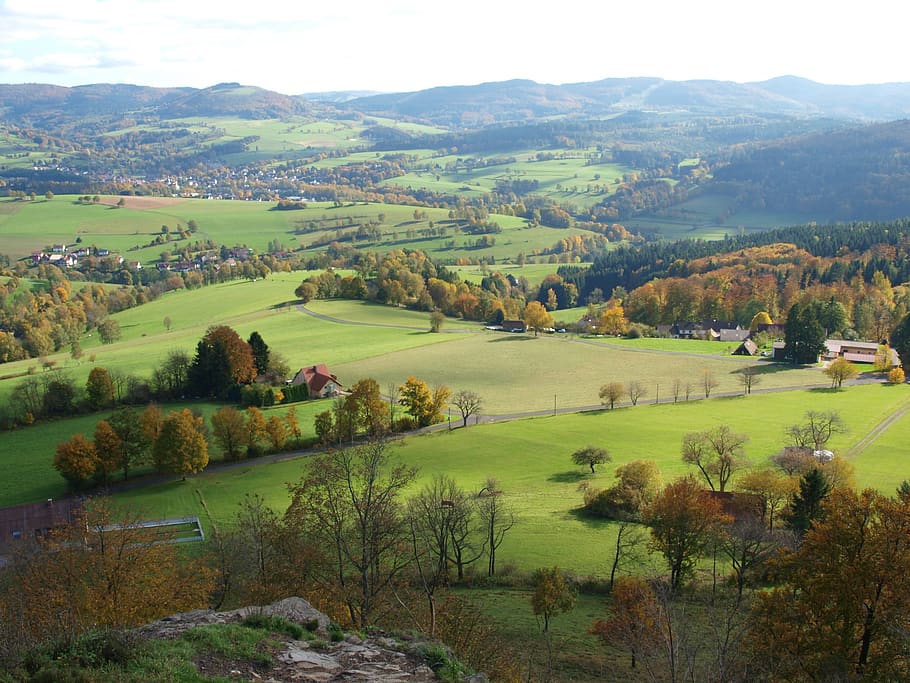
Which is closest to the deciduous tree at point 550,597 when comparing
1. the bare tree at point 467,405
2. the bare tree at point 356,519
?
the bare tree at point 356,519

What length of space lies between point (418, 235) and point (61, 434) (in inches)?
5502

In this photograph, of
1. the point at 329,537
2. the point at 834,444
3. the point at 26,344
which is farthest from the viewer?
the point at 26,344

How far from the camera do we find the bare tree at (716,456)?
43.0 meters

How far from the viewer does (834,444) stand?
50.0 m

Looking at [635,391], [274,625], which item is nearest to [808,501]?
[274,625]

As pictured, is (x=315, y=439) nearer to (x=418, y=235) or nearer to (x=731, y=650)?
(x=731, y=650)

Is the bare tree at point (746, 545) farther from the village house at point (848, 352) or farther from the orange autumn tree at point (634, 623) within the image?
the village house at point (848, 352)

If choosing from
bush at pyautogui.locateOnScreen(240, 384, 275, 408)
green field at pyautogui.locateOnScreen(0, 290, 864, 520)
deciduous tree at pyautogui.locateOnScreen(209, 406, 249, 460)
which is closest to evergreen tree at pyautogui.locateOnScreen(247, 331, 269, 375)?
green field at pyautogui.locateOnScreen(0, 290, 864, 520)

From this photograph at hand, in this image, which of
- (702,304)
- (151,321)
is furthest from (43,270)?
(702,304)

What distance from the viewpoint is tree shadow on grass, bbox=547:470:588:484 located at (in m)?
46.0

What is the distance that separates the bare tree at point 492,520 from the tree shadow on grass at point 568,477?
655cm

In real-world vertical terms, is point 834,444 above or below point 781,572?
below

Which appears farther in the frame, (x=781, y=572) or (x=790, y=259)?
(x=790, y=259)

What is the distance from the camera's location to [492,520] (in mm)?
33000
